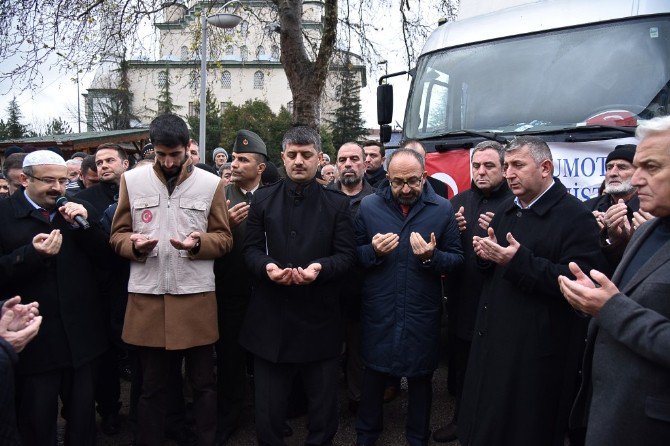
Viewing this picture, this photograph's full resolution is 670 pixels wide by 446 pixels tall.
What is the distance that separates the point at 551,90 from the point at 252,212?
115 inches

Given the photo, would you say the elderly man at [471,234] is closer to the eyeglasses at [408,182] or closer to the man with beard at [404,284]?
the man with beard at [404,284]

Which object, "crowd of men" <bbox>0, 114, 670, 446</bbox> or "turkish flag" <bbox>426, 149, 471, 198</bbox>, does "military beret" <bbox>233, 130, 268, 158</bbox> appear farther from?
"turkish flag" <bbox>426, 149, 471, 198</bbox>

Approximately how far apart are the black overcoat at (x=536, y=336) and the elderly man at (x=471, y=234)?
2.54ft

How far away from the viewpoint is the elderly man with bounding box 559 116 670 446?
1894 mm

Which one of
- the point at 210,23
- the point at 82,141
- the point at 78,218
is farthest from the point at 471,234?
the point at 82,141

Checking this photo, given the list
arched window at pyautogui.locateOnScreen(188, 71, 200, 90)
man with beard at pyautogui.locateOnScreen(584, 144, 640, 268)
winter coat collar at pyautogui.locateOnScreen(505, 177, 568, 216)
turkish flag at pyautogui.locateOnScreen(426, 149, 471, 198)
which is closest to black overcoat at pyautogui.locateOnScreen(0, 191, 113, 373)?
winter coat collar at pyautogui.locateOnScreen(505, 177, 568, 216)

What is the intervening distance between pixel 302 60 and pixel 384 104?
4.10 meters

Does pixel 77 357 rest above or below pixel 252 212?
below

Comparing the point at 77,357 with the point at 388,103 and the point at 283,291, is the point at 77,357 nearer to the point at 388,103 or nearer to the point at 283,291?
the point at 283,291

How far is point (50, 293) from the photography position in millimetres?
3098

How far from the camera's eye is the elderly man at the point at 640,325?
1894 millimetres

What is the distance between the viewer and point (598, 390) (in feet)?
7.01

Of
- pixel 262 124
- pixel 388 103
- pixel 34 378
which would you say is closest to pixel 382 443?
pixel 34 378

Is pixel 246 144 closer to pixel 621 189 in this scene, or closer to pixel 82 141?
pixel 621 189
